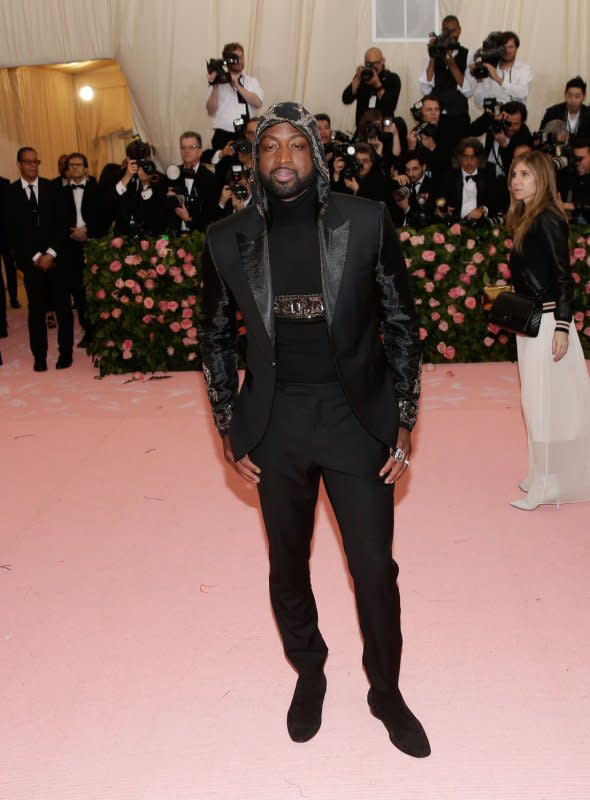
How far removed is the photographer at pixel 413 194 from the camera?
7.95 m

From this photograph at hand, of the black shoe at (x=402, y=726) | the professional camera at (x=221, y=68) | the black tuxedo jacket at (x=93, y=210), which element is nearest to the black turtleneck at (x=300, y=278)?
the black shoe at (x=402, y=726)

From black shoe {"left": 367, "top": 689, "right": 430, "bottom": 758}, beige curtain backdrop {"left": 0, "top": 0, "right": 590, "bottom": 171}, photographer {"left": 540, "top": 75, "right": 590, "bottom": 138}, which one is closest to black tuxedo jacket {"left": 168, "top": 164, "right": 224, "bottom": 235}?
beige curtain backdrop {"left": 0, "top": 0, "right": 590, "bottom": 171}

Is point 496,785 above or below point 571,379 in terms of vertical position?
below

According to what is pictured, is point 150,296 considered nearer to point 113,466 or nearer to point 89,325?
point 89,325

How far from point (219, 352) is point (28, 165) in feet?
19.8

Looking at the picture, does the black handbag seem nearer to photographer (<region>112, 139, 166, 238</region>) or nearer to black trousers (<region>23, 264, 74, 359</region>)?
photographer (<region>112, 139, 166, 238</region>)

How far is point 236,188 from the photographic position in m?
7.63

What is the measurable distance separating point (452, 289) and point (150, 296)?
262 cm

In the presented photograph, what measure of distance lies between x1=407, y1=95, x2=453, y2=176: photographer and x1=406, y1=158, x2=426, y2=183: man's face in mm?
211

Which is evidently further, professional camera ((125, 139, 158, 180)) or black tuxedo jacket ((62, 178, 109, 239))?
black tuxedo jacket ((62, 178, 109, 239))

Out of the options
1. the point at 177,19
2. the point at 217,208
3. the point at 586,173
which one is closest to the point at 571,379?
the point at 586,173

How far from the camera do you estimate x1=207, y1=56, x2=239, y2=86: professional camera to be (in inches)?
343

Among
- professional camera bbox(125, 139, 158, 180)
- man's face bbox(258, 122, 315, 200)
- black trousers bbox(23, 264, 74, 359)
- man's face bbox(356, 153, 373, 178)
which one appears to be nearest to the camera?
man's face bbox(258, 122, 315, 200)

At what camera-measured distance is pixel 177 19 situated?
10.4 m
